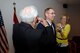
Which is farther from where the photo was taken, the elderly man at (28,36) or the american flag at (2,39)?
the american flag at (2,39)

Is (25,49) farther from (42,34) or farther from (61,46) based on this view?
(61,46)

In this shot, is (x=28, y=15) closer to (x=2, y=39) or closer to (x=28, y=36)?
Result: (x=28, y=36)

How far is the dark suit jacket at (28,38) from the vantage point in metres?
2.00

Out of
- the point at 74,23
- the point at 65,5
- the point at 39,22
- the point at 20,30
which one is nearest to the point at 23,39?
the point at 20,30

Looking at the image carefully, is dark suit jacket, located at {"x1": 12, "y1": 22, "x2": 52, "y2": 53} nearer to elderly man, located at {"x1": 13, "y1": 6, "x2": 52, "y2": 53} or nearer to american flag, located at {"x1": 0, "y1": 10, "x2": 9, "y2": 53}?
elderly man, located at {"x1": 13, "y1": 6, "x2": 52, "y2": 53}

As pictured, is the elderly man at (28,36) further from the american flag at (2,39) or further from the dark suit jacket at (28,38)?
the american flag at (2,39)

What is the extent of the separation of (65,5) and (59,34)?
8.54ft

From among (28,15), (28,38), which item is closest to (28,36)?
(28,38)

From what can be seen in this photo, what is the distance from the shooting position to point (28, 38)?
2.00 m

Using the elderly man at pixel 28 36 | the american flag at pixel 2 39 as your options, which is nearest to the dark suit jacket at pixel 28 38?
the elderly man at pixel 28 36

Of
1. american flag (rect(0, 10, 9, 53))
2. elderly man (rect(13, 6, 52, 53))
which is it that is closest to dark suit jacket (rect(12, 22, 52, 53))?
elderly man (rect(13, 6, 52, 53))

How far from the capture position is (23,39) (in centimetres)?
202

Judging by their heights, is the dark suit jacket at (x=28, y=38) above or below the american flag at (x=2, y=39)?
above

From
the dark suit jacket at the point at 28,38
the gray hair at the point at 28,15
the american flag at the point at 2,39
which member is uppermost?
the gray hair at the point at 28,15
